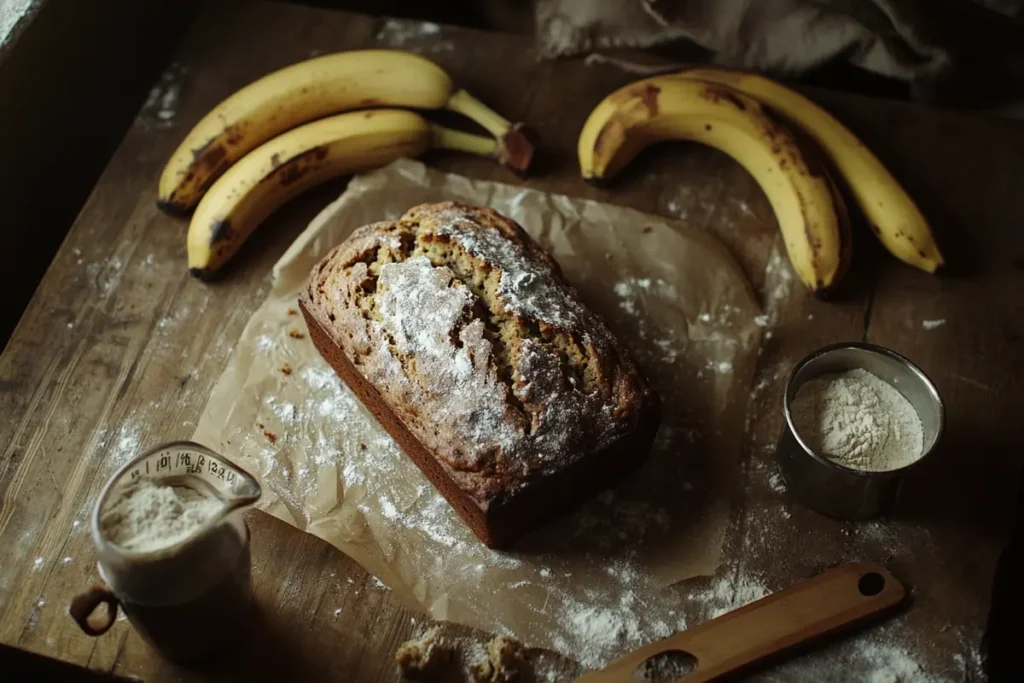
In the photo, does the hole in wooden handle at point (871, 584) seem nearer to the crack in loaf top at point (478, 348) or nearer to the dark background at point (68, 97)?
the crack in loaf top at point (478, 348)

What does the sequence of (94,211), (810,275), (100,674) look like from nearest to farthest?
(100,674) → (810,275) → (94,211)

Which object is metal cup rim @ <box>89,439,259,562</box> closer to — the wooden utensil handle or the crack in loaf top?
the crack in loaf top

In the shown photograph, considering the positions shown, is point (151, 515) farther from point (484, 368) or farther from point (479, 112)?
point (479, 112)

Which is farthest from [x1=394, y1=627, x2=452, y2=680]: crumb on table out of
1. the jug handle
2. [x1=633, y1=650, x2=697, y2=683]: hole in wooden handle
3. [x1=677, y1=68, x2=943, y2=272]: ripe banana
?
[x1=677, y1=68, x2=943, y2=272]: ripe banana

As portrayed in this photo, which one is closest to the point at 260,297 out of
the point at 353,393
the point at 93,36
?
the point at 353,393

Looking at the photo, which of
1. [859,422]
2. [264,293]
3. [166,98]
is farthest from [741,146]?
[166,98]

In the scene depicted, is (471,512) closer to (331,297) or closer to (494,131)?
(331,297)
